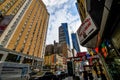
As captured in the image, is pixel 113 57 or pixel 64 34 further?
pixel 64 34

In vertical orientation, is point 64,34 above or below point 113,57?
above

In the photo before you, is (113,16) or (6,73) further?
(6,73)

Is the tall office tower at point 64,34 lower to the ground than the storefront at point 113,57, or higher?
higher

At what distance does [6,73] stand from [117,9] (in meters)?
8.08

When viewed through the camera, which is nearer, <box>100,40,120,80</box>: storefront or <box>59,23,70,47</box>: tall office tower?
<box>100,40,120,80</box>: storefront

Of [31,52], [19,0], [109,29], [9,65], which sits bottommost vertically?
[9,65]

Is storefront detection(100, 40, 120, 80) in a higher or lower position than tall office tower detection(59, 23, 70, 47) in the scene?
lower

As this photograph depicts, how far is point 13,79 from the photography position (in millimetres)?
7684

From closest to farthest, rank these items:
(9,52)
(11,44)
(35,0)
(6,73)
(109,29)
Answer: (109,29)
(6,73)
(9,52)
(11,44)
(35,0)

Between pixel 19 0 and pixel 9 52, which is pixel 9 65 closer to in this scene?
pixel 9 52

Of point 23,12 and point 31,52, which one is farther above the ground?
point 23,12

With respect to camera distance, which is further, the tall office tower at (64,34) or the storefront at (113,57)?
the tall office tower at (64,34)

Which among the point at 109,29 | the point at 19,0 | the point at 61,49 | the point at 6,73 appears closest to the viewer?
the point at 109,29

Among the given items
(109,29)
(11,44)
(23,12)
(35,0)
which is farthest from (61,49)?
(109,29)
